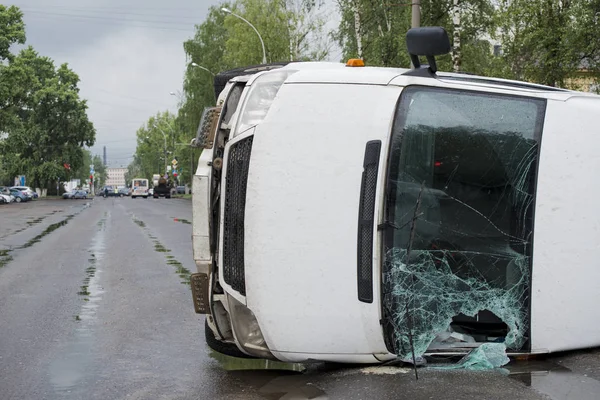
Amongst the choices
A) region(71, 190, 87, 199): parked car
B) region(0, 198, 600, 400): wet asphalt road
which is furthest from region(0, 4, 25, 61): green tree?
→ region(0, 198, 600, 400): wet asphalt road

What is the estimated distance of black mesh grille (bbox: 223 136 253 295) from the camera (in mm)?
4793

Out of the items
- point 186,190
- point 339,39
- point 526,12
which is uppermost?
point 339,39

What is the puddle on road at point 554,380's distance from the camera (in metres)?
4.54

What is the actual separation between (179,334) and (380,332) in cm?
280

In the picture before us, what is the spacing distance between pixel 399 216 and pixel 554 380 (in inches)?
53.2

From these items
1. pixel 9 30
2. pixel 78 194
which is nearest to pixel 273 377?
pixel 9 30

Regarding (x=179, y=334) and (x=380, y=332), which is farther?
(x=179, y=334)

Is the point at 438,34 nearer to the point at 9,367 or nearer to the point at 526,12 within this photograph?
the point at 9,367

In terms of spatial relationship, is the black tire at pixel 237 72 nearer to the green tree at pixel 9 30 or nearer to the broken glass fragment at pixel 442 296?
the broken glass fragment at pixel 442 296

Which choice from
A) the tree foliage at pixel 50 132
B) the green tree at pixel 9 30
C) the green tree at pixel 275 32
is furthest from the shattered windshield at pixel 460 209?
the tree foliage at pixel 50 132

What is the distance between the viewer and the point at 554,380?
482 cm

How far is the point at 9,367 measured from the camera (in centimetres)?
571

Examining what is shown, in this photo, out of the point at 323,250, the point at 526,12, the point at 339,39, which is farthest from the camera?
the point at 339,39

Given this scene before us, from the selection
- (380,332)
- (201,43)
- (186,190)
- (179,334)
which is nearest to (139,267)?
(179,334)
